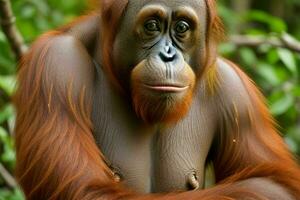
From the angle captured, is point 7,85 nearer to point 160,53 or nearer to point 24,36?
point 24,36

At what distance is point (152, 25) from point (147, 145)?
61 cm

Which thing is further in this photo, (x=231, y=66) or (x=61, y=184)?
(x=231, y=66)

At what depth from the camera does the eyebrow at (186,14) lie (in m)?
3.83

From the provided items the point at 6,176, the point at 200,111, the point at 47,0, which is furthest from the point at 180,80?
the point at 47,0

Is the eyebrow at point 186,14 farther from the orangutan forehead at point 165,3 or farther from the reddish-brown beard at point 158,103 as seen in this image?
the reddish-brown beard at point 158,103

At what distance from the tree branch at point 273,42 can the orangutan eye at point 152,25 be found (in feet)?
6.72

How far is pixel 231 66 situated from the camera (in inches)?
174

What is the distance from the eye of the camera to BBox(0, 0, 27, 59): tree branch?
4707 mm

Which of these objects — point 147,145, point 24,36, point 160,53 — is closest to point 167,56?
point 160,53

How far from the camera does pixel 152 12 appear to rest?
3.81m

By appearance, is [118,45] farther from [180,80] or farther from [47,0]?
[47,0]

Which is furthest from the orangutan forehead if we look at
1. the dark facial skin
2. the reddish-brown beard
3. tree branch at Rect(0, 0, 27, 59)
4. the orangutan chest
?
tree branch at Rect(0, 0, 27, 59)

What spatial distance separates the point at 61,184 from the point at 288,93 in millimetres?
2480

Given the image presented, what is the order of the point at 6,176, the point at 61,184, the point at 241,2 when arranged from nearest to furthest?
1. the point at 61,184
2. the point at 6,176
3. the point at 241,2
